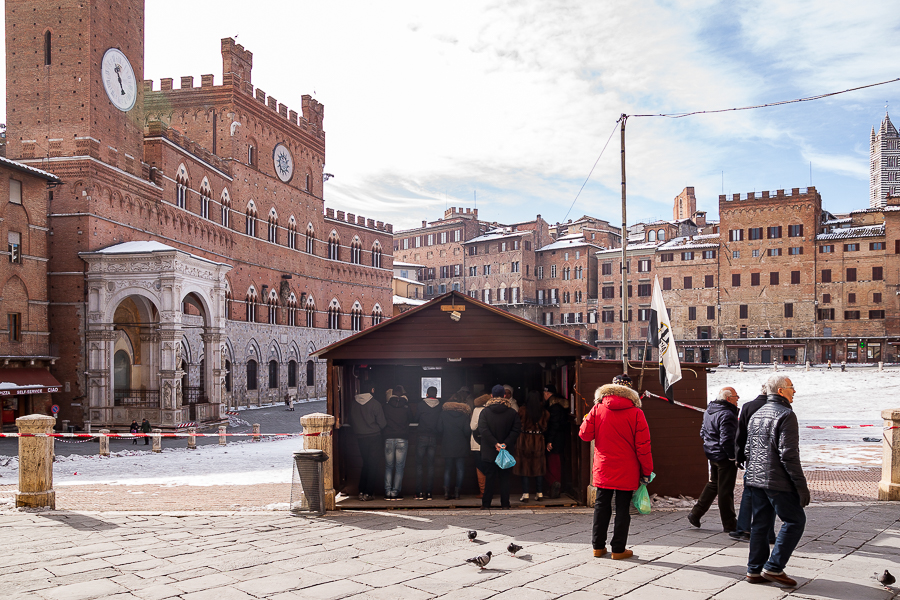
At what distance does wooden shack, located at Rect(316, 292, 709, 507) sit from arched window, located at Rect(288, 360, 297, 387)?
3312cm

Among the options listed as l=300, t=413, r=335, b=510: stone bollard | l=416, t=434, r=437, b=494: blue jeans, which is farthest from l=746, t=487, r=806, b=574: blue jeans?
l=300, t=413, r=335, b=510: stone bollard

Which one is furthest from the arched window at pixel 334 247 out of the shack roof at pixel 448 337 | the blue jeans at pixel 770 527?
Answer: the blue jeans at pixel 770 527

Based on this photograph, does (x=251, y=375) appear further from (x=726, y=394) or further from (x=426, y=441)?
(x=726, y=394)

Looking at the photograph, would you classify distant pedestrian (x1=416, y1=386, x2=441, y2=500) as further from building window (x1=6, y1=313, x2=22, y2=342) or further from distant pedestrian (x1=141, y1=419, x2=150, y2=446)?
building window (x1=6, y1=313, x2=22, y2=342)

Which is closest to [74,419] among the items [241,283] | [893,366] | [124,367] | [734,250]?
[124,367]

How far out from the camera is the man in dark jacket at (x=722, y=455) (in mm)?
8031

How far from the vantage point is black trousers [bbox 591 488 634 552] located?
22.2ft

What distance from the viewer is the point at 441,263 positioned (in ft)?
268

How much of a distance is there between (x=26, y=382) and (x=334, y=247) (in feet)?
88.8

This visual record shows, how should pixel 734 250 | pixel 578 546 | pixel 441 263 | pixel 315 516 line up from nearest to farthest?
pixel 578 546 < pixel 315 516 < pixel 734 250 < pixel 441 263

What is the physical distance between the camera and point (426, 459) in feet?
34.3

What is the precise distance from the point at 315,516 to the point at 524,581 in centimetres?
399

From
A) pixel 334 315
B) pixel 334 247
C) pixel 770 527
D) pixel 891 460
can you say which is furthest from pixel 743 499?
pixel 334 247

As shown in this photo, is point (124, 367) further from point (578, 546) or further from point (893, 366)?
point (893, 366)
